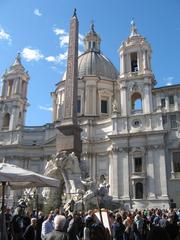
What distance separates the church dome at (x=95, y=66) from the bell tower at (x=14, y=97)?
32.3ft

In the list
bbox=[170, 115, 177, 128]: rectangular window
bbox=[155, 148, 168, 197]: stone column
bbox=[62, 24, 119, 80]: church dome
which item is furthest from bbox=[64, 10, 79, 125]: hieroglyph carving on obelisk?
bbox=[62, 24, 119, 80]: church dome

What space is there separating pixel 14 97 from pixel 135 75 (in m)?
19.9

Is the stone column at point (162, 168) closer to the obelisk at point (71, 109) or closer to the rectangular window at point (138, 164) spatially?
the rectangular window at point (138, 164)

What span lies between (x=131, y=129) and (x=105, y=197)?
18.9 metres

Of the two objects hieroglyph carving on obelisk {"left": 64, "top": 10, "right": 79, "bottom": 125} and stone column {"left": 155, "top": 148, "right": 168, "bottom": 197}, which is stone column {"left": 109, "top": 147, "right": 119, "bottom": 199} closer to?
stone column {"left": 155, "top": 148, "right": 168, "bottom": 197}

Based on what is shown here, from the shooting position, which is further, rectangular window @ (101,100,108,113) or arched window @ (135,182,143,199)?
rectangular window @ (101,100,108,113)

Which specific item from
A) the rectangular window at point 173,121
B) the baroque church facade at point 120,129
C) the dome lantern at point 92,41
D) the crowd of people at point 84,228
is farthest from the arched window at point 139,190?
the dome lantern at point 92,41

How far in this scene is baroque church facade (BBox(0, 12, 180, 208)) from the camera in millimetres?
37031

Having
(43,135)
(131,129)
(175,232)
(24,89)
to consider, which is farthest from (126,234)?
(24,89)

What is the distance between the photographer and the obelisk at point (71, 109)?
73.2 ft

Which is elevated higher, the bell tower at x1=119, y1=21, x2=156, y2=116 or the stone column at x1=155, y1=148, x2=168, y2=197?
the bell tower at x1=119, y1=21, x2=156, y2=116

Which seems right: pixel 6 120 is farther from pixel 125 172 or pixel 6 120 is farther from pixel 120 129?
pixel 125 172

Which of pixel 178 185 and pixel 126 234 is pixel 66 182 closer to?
pixel 126 234

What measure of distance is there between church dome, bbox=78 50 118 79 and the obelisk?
82.1ft
